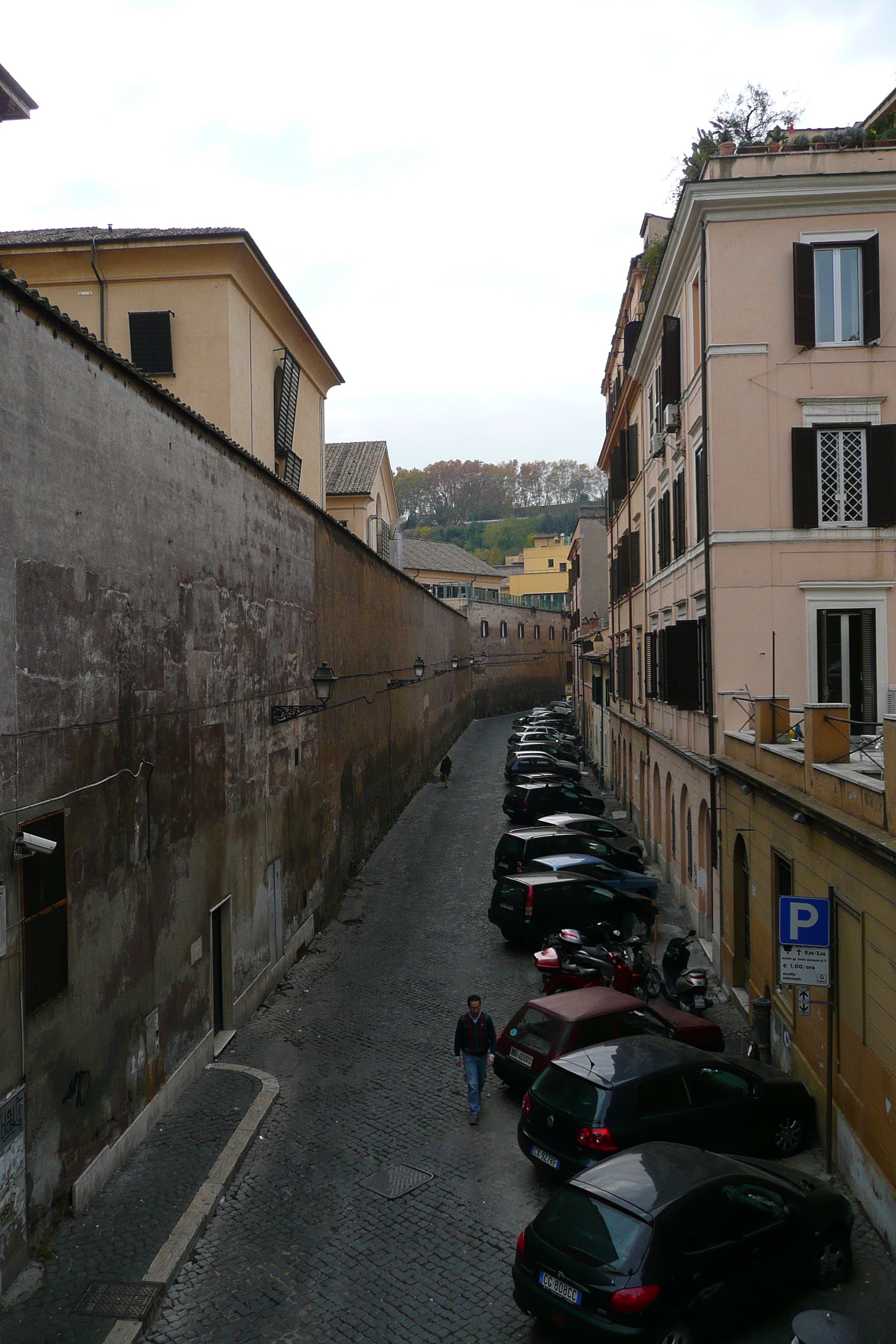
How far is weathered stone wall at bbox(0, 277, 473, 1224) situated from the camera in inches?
294

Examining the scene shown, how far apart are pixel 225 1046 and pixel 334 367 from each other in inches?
772

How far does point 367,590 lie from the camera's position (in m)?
24.1

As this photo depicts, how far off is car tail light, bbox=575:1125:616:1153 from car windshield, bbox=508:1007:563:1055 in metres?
1.93

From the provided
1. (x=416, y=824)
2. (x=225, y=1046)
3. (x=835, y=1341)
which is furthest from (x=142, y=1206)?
(x=416, y=824)

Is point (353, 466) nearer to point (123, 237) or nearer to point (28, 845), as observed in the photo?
point (123, 237)

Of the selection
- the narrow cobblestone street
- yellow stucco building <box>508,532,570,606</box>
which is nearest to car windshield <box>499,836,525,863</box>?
the narrow cobblestone street

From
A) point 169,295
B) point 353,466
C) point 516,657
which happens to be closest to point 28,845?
point 169,295

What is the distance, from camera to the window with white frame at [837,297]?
1517 cm

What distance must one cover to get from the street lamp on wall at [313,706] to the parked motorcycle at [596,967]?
16.7 ft

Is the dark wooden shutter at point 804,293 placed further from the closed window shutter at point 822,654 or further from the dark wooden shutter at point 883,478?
the closed window shutter at point 822,654

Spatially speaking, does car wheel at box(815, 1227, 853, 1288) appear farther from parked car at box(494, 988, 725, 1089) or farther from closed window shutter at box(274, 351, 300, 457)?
closed window shutter at box(274, 351, 300, 457)

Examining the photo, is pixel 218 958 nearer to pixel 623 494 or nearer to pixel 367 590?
pixel 367 590

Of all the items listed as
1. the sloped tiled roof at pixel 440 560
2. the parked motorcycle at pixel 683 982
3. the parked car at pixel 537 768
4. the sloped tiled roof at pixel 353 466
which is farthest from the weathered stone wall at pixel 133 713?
the sloped tiled roof at pixel 440 560

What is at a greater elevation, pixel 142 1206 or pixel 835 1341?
pixel 835 1341
